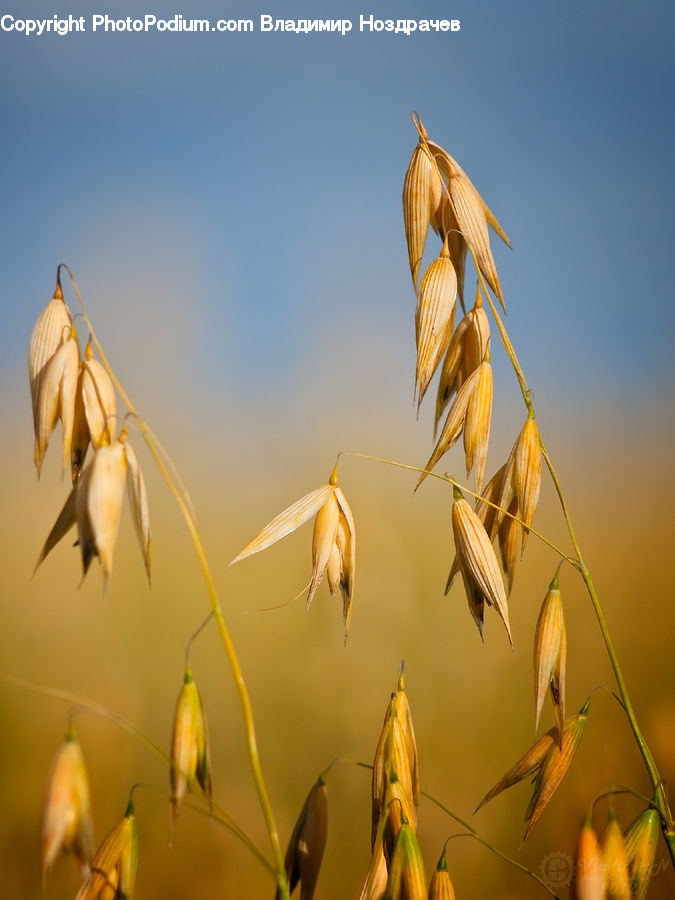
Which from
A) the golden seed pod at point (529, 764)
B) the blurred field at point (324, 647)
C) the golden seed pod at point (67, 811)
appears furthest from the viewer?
the blurred field at point (324, 647)

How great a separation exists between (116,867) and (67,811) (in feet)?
0.24

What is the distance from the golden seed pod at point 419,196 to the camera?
398mm

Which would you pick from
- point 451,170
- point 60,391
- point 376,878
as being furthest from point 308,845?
point 451,170

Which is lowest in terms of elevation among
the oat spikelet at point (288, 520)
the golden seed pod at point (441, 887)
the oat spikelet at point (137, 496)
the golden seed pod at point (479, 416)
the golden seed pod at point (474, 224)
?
the golden seed pod at point (441, 887)

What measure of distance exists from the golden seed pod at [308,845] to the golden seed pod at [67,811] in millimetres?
113

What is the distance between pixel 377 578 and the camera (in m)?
0.71

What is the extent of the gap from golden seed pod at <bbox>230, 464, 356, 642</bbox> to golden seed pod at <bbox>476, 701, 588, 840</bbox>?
11 cm

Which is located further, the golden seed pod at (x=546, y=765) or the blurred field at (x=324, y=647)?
the blurred field at (x=324, y=647)

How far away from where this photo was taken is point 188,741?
29 cm

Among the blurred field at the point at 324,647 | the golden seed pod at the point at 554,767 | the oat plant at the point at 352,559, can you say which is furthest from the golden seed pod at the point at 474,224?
the blurred field at the point at 324,647

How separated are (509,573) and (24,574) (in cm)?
47

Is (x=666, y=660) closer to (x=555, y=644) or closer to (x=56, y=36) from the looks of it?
(x=555, y=644)

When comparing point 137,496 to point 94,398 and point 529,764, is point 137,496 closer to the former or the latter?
point 94,398

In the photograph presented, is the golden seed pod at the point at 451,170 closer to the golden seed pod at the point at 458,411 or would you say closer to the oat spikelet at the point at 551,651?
the golden seed pod at the point at 458,411
